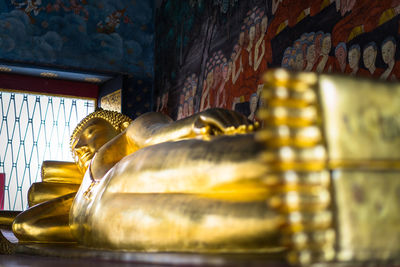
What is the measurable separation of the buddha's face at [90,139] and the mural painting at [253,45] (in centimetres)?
148

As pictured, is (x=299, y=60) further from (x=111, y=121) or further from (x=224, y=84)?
(x=111, y=121)

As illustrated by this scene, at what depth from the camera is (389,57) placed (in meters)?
2.37

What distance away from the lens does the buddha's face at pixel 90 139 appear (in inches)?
71.4

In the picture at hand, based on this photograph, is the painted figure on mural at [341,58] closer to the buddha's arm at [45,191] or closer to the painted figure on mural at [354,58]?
the painted figure on mural at [354,58]

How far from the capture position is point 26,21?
590 cm

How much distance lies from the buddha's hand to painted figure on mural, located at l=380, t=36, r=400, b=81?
170 cm

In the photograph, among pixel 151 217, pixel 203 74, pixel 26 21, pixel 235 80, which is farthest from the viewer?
pixel 26 21

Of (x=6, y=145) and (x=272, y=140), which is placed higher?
(x=6, y=145)

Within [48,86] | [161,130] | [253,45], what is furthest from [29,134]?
[161,130]

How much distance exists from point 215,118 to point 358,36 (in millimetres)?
1993

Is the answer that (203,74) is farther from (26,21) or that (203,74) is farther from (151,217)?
(151,217)

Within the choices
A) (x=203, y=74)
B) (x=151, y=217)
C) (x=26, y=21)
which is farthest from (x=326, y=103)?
(x=26, y=21)

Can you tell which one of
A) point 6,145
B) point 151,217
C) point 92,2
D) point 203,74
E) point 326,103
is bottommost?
point 151,217

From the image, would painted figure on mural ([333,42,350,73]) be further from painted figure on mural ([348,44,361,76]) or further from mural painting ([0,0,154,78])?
mural painting ([0,0,154,78])
